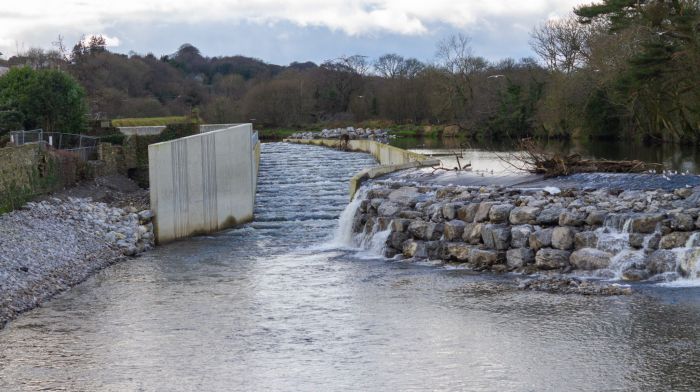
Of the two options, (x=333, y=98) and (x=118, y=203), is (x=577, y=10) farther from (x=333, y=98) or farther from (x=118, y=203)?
(x=333, y=98)

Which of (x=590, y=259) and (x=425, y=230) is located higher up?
(x=425, y=230)

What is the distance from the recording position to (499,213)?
17.2m

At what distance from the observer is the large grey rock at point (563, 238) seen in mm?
15672

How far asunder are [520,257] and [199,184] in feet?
32.4

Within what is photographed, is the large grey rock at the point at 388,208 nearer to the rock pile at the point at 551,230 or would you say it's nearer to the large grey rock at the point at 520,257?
the rock pile at the point at 551,230

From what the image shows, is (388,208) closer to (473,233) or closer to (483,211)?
(483,211)

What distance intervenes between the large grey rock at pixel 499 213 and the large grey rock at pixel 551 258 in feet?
4.86

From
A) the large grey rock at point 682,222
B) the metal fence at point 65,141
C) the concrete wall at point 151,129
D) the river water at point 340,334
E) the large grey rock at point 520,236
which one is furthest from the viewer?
the concrete wall at point 151,129

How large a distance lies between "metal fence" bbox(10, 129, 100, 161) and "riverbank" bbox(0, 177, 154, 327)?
5.77 ft

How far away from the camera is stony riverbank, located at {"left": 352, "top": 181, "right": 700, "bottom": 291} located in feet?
48.0

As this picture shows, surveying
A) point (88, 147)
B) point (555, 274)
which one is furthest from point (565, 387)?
point (88, 147)

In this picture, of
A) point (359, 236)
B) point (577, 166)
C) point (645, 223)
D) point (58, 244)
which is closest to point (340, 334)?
point (645, 223)

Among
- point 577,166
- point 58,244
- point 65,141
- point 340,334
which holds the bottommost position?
point 340,334

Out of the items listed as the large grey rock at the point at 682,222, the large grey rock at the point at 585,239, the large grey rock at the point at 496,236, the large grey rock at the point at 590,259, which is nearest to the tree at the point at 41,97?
the large grey rock at the point at 496,236
